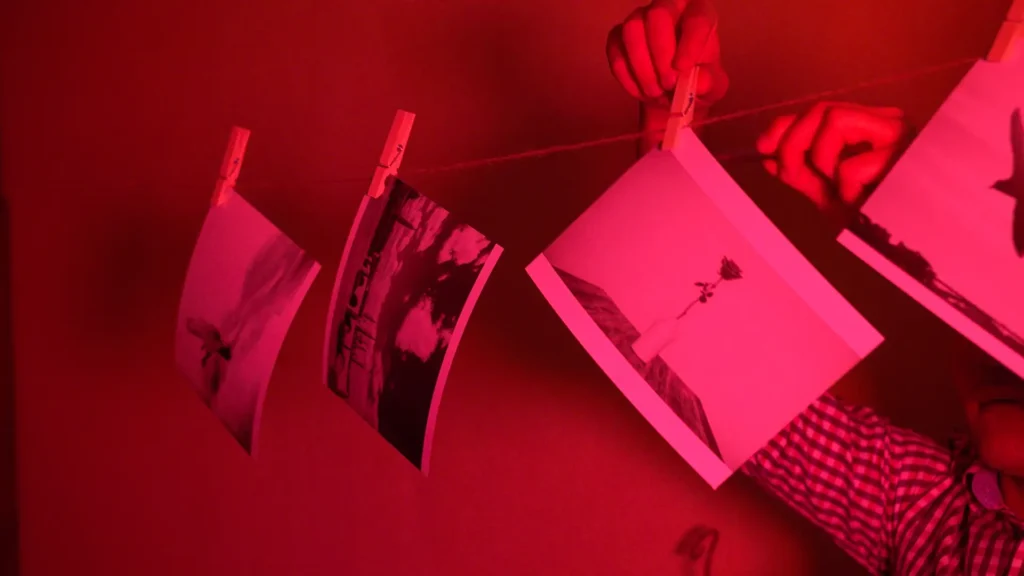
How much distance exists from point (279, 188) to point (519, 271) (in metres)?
0.36

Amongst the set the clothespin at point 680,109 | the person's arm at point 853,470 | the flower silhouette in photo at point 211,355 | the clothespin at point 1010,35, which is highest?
the flower silhouette in photo at point 211,355

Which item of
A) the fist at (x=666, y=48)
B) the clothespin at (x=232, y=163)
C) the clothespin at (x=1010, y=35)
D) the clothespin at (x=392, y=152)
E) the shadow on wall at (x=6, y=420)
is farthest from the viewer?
the shadow on wall at (x=6, y=420)

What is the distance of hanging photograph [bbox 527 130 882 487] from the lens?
44 cm

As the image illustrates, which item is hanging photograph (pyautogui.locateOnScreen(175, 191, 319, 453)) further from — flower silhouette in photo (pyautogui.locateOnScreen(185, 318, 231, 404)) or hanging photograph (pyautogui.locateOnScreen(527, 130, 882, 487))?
hanging photograph (pyautogui.locateOnScreen(527, 130, 882, 487))

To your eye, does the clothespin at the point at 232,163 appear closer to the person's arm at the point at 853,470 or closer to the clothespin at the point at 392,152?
the clothespin at the point at 392,152

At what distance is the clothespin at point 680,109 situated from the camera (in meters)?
0.48

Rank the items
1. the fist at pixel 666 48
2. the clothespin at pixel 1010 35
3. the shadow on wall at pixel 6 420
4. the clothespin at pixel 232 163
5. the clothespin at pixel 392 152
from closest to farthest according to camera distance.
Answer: the clothespin at pixel 1010 35 → the fist at pixel 666 48 → the clothespin at pixel 392 152 → the clothespin at pixel 232 163 → the shadow on wall at pixel 6 420

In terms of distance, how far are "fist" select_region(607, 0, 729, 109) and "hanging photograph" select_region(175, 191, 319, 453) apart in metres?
0.29


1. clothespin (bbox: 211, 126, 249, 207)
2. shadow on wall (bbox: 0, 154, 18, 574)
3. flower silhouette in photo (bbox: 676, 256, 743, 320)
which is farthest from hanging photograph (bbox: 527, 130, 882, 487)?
shadow on wall (bbox: 0, 154, 18, 574)

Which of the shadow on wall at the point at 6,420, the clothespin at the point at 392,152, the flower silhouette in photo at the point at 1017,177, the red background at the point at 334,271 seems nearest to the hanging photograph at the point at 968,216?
the flower silhouette in photo at the point at 1017,177

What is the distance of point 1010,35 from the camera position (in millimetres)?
394

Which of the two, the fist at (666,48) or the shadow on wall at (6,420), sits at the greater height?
the shadow on wall at (6,420)

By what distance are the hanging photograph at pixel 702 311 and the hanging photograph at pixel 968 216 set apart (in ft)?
0.14

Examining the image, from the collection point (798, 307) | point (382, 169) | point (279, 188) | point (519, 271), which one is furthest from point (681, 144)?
point (279, 188)
